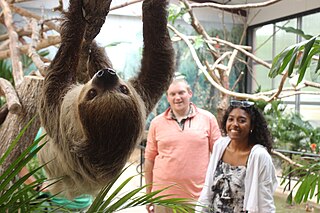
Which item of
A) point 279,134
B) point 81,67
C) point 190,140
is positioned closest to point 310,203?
point 279,134

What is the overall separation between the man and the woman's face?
1.47ft

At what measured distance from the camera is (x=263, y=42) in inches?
354

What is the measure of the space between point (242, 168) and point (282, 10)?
23.2ft

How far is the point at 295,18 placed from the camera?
783cm

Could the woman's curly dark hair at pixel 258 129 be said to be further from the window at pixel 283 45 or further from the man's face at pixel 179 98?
the window at pixel 283 45

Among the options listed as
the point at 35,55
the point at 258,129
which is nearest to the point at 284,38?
the point at 258,129

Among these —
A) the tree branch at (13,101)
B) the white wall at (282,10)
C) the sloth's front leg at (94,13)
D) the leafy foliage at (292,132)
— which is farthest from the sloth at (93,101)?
the white wall at (282,10)

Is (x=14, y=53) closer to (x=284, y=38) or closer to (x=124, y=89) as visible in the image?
(x=124, y=89)

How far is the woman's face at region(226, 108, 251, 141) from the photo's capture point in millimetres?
1990

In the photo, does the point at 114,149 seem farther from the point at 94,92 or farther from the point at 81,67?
the point at 81,67

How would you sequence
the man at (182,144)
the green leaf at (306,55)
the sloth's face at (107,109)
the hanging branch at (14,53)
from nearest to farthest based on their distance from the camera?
the sloth's face at (107,109) → the green leaf at (306,55) → the hanging branch at (14,53) → the man at (182,144)

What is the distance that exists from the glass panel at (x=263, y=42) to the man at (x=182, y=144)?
6.58 metres

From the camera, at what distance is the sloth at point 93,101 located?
3.84ft

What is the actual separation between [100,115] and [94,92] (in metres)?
0.10
